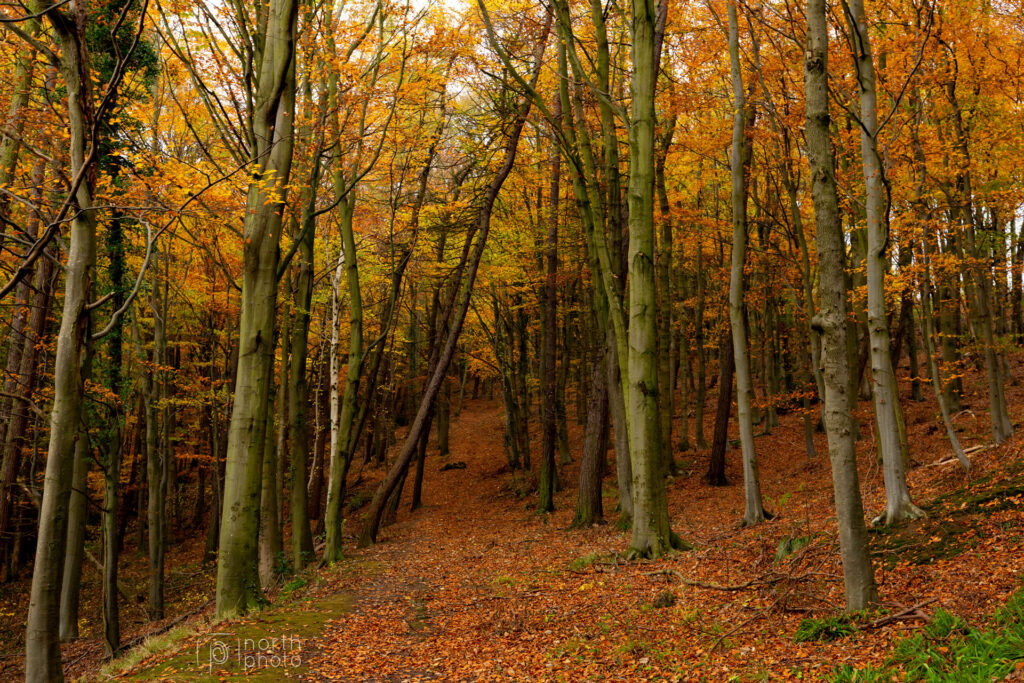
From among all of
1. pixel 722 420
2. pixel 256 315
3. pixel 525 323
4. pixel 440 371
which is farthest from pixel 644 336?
pixel 525 323

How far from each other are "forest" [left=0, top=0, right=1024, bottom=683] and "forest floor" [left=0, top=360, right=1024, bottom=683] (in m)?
0.06

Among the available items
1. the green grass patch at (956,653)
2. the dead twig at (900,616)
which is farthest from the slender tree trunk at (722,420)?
the green grass patch at (956,653)

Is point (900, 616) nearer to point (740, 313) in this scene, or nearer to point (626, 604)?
point (626, 604)

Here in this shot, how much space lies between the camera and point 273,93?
818 cm

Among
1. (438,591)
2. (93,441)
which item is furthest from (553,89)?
(93,441)

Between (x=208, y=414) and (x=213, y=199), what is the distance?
54.6 ft

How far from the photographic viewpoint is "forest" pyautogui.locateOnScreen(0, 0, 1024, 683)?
206 inches

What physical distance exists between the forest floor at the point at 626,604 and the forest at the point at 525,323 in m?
0.06

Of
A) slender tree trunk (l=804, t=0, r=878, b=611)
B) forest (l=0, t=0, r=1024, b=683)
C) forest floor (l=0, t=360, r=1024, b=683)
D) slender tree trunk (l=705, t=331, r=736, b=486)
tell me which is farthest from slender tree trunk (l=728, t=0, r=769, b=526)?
slender tree trunk (l=804, t=0, r=878, b=611)

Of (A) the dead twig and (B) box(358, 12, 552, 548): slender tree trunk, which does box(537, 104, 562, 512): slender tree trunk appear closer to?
(B) box(358, 12, 552, 548): slender tree trunk

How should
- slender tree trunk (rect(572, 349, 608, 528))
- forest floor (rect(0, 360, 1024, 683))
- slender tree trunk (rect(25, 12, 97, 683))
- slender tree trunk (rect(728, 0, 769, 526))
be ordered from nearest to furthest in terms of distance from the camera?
1. forest floor (rect(0, 360, 1024, 683))
2. slender tree trunk (rect(25, 12, 97, 683))
3. slender tree trunk (rect(728, 0, 769, 526))
4. slender tree trunk (rect(572, 349, 608, 528))

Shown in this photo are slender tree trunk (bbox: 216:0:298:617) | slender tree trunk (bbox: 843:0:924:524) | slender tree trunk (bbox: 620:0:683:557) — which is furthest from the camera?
slender tree trunk (bbox: 620:0:683:557)

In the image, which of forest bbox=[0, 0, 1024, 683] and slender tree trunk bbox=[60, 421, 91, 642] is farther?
slender tree trunk bbox=[60, 421, 91, 642]

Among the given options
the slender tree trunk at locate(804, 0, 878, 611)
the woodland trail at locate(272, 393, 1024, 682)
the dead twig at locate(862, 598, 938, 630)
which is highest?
the slender tree trunk at locate(804, 0, 878, 611)
